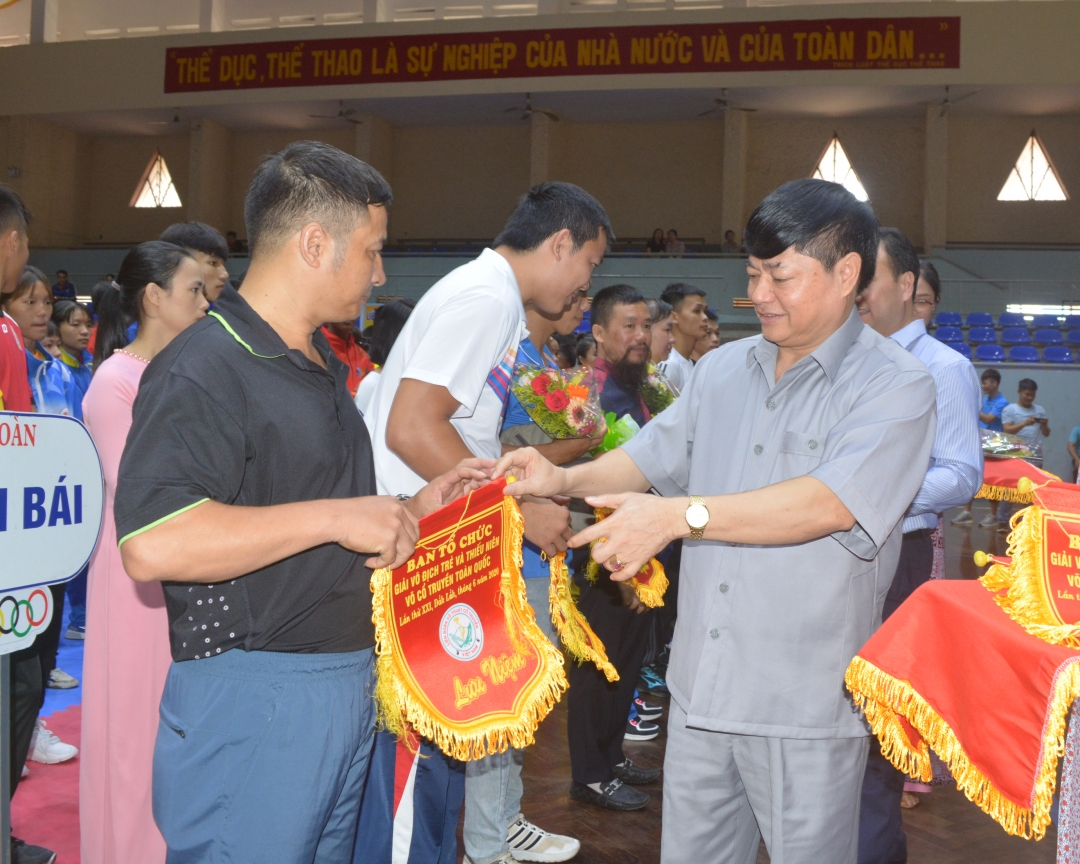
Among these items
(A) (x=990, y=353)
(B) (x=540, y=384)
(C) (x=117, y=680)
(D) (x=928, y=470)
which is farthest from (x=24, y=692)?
(A) (x=990, y=353)

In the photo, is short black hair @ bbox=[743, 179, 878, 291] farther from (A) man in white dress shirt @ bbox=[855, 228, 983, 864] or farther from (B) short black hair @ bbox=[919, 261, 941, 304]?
(B) short black hair @ bbox=[919, 261, 941, 304]

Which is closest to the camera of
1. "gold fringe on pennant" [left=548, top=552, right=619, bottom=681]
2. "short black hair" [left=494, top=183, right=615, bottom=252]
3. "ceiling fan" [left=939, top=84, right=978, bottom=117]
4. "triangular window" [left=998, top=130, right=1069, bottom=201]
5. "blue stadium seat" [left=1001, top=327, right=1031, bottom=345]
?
"gold fringe on pennant" [left=548, top=552, right=619, bottom=681]

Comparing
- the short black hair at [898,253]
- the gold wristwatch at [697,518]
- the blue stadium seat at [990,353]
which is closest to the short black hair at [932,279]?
the short black hair at [898,253]

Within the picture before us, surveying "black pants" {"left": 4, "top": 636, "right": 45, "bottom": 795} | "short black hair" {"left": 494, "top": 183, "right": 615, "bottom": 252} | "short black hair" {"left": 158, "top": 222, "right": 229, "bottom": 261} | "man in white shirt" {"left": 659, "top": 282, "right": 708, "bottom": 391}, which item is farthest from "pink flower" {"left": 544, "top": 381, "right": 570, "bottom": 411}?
"man in white shirt" {"left": 659, "top": 282, "right": 708, "bottom": 391}

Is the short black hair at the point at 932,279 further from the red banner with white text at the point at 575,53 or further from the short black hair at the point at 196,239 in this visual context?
the red banner with white text at the point at 575,53

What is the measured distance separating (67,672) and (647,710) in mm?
2627

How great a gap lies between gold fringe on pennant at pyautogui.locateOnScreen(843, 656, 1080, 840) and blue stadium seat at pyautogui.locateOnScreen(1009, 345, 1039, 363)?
11.6 meters

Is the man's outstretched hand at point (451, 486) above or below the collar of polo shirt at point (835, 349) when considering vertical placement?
below

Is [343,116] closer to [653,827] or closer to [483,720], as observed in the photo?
[653,827]

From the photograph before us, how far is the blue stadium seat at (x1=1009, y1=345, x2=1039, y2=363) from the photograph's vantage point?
11719 mm

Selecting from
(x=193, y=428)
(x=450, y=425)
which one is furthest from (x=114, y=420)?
(x=193, y=428)

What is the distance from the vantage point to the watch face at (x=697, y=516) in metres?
1.54

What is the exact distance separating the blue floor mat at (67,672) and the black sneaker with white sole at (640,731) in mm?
2188

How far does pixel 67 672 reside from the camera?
4.21 metres
